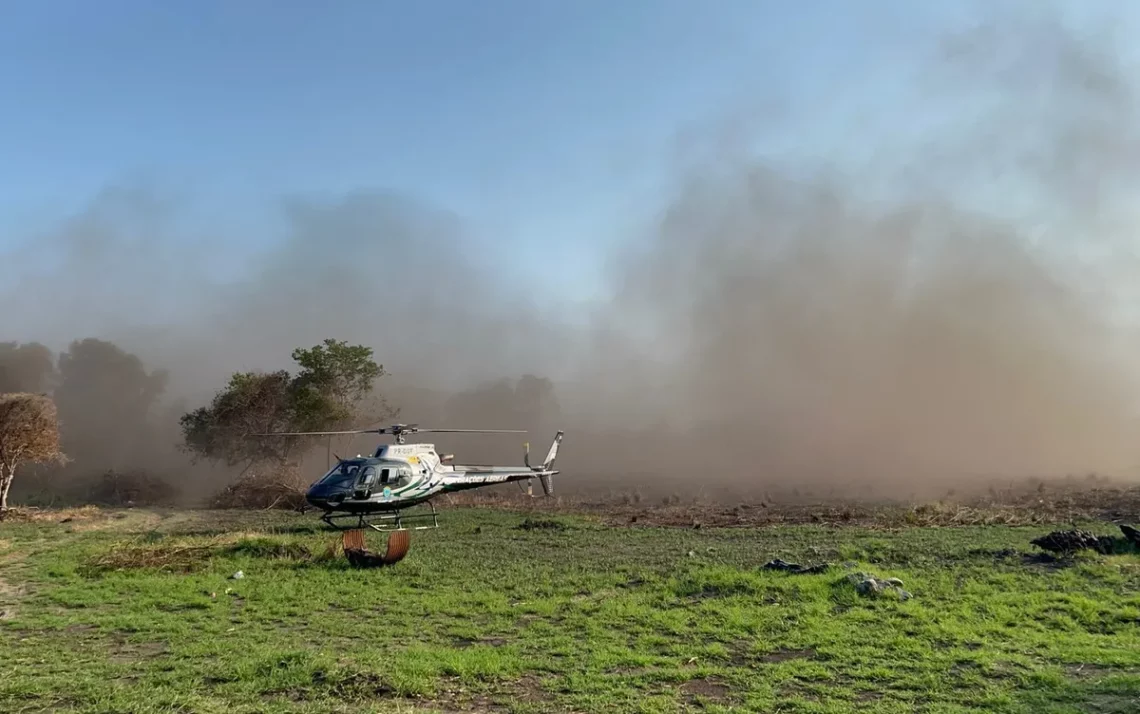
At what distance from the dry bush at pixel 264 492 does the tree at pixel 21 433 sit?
7456 mm

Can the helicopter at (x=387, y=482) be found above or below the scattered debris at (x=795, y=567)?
above

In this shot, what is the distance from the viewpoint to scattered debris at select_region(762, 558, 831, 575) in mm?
10414

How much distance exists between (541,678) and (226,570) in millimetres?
8193

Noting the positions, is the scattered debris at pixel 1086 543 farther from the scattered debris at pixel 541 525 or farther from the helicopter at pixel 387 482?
the helicopter at pixel 387 482

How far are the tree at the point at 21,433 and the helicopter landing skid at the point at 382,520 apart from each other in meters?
10.2

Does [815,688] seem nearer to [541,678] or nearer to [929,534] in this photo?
[541,678]

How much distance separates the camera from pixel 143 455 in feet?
130

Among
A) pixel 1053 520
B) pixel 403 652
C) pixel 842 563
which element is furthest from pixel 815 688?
pixel 1053 520

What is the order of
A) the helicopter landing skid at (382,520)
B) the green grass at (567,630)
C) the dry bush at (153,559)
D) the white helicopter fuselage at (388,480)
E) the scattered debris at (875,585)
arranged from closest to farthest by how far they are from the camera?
the green grass at (567,630) → the scattered debris at (875,585) → the dry bush at (153,559) → the white helicopter fuselage at (388,480) → the helicopter landing skid at (382,520)

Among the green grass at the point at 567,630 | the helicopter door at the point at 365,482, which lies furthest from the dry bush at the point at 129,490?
the helicopter door at the point at 365,482

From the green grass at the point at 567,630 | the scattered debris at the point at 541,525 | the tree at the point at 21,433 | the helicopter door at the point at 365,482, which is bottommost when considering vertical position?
the scattered debris at the point at 541,525

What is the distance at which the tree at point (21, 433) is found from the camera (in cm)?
2094

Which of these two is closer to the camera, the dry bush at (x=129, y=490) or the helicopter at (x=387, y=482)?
the helicopter at (x=387, y=482)

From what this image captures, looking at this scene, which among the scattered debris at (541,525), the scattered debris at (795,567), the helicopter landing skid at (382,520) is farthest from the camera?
the scattered debris at (541,525)
